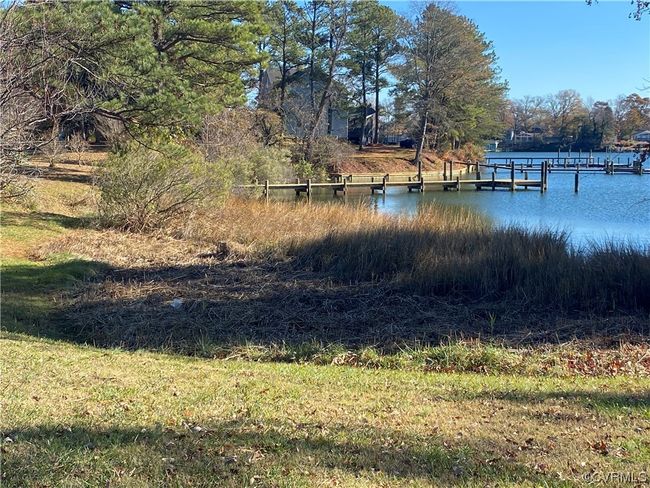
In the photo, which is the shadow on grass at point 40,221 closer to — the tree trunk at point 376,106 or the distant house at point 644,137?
the distant house at point 644,137

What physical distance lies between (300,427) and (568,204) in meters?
35.3

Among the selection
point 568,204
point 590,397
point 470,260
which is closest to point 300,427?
point 590,397

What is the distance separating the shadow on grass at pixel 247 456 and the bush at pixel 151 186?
1413cm

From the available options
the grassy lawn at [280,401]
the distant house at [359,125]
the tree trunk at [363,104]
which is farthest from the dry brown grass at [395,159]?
the grassy lawn at [280,401]

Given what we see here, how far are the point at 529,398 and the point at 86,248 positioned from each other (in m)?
12.1

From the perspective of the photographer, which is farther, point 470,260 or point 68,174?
point 68,174

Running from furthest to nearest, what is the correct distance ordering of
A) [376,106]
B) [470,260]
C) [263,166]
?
1. [376,106]
2. [263,166]
3. [470,260]

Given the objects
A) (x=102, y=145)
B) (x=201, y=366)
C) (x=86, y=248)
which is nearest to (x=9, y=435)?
(x=201, y=366)

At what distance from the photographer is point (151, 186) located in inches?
701

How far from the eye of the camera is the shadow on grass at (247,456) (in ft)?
11.6

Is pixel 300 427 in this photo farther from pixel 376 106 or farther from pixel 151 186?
pixel 376 106

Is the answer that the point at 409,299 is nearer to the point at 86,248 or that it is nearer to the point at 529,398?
the point at 529,398

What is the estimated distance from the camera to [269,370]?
7.20 metres

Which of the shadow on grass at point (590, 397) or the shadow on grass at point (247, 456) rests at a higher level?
the shadow on grass at point (247, 456)
